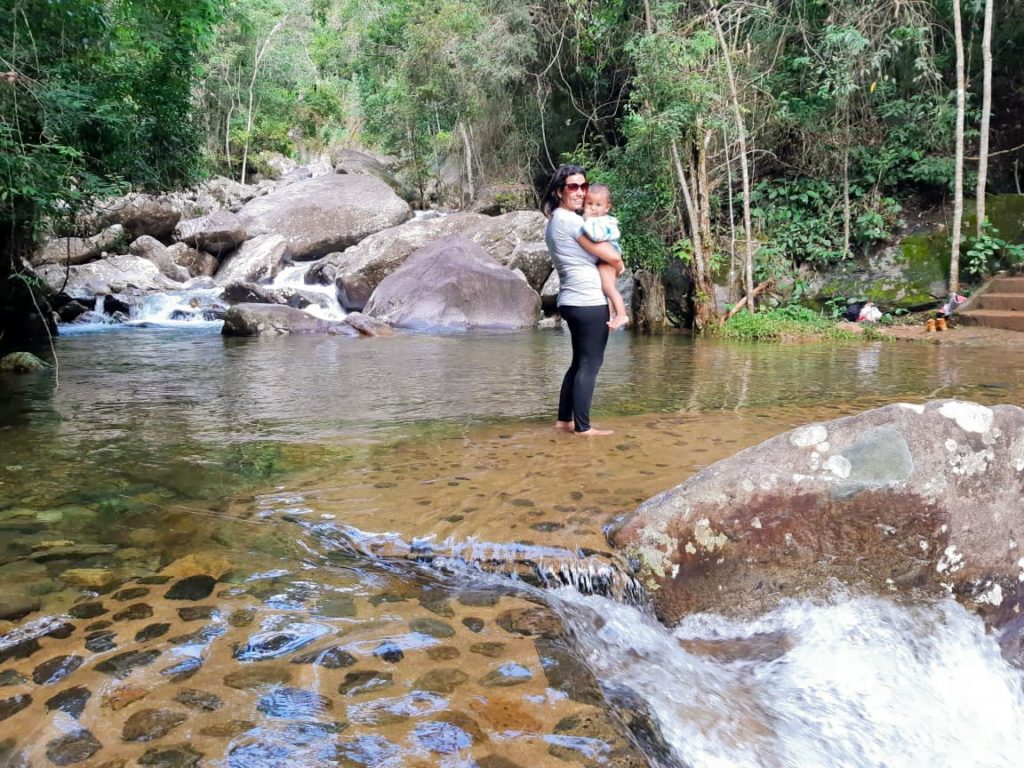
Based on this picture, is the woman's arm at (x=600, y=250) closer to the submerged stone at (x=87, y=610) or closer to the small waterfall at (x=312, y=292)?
the submerged stone at (x=87, y=610)

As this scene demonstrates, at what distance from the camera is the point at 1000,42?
13648 mm

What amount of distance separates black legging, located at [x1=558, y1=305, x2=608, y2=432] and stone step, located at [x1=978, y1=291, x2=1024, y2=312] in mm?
9951

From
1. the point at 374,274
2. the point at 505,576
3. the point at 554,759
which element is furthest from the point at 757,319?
the point at 554,759

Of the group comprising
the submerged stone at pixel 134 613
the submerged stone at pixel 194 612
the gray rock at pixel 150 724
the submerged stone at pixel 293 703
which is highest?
the submerged stone at pixel 134 613

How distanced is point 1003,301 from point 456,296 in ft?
32.5

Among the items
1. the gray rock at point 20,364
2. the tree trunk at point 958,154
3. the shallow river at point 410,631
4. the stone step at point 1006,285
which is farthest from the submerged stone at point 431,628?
the tree trunk at point 958,154

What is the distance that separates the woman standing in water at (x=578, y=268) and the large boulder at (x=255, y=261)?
1686 cm

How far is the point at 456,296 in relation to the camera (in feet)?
50.1

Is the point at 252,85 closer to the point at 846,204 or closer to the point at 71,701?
the point at 846,204

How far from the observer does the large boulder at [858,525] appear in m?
2.48

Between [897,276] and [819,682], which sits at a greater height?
[897,276]

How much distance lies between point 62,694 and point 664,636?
1711 mm

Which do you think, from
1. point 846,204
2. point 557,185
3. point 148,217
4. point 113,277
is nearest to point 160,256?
point 113,277

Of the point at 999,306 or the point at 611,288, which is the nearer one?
the point at 611,288
